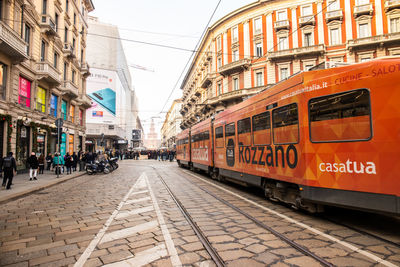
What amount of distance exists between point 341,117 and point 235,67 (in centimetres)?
2618

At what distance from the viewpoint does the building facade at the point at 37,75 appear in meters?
14.0

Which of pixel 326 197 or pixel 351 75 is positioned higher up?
pixel 351 75

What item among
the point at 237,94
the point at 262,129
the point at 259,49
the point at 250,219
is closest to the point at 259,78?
Answer: the point at 237,94

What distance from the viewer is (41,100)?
61.9ft

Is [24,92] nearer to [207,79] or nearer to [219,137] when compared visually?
[219,137]

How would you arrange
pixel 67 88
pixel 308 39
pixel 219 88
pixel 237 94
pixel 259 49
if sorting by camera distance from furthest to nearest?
1. pixel 219 88
2. pixel 259 49
3. pixel 237 94
4. pixel 308 39
5. pixel 67 88

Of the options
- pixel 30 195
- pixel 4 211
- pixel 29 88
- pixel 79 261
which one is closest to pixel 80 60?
pixel 29 88

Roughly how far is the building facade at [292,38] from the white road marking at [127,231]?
2008cm

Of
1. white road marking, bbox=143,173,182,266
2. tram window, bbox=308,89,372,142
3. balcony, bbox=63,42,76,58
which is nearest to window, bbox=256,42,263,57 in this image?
balcony, bbox=63,42,76,58

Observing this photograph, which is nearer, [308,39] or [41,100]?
[41,100]

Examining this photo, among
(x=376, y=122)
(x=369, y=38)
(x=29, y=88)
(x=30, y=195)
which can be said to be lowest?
(x=30, y=195)

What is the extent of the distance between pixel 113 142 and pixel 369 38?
166ft

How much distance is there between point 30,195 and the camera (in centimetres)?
883

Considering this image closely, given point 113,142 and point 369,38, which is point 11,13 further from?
point 113,142
